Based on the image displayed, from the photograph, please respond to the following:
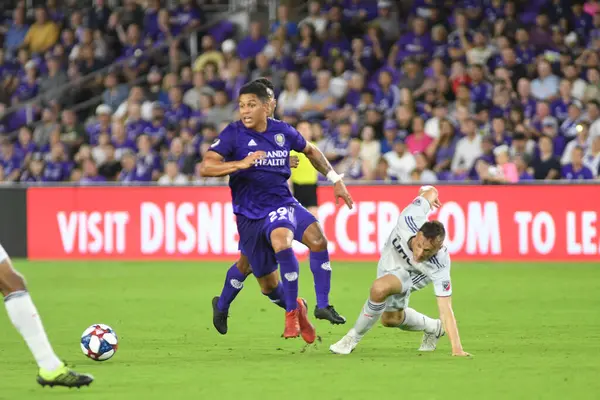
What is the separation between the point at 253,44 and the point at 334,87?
2.44 meters

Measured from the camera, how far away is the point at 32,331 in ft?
23.9

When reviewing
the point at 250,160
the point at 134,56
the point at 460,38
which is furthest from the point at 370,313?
the point at 134,56

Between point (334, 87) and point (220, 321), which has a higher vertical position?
point (334, 87)

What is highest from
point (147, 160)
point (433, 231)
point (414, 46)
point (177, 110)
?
point (414, 46)

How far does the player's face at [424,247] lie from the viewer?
864 centimetres

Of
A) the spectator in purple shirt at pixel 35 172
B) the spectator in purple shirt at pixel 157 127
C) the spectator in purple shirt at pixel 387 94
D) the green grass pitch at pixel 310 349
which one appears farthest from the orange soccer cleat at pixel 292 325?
the spectator in purple shirt at pixel 35 172

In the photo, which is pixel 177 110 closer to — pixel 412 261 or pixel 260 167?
pixel 260 167

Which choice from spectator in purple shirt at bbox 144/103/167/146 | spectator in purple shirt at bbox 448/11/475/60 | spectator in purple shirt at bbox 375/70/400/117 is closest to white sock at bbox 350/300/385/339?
spectator in purple shirt at bbox 375/70/400/117

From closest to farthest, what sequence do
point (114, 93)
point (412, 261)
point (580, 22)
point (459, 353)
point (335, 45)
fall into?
1. point (459, 353)
2. point (412, 261)
3. point (580, 22)
4. point (335, 45)
5. point (114, 93)

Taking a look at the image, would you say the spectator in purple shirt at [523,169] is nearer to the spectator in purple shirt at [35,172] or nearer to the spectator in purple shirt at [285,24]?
the spectator in purple shirt at [285,24]

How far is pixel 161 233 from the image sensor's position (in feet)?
64.3

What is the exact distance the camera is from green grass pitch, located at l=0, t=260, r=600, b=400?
7527 mm

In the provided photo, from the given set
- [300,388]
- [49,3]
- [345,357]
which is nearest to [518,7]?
[49,3]

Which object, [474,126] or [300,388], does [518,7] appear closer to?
[474,126]
